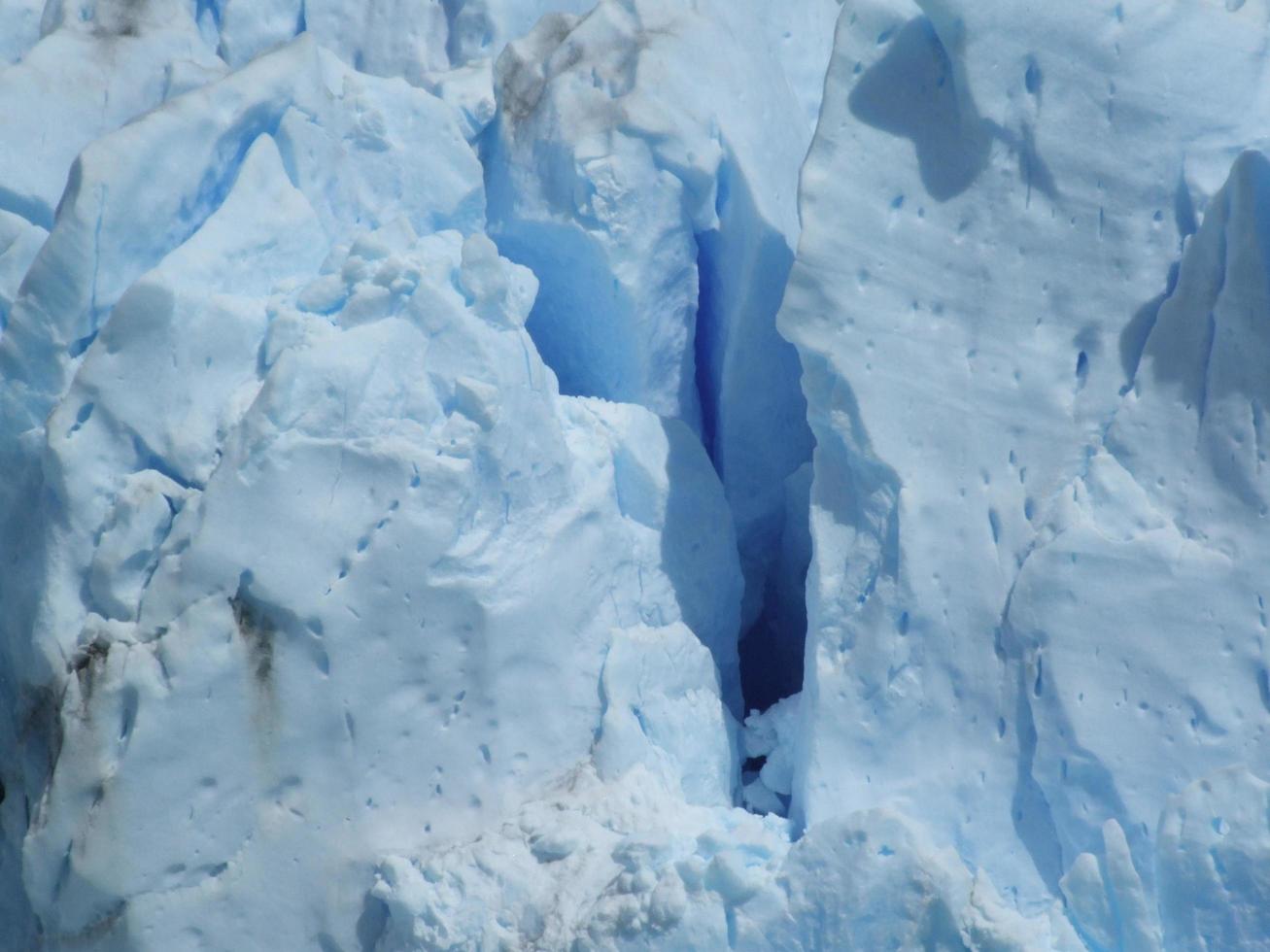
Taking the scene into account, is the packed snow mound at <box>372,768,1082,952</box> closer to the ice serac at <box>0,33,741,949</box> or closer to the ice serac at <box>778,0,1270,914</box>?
the ice serac at <box>0,33,741,949</box>

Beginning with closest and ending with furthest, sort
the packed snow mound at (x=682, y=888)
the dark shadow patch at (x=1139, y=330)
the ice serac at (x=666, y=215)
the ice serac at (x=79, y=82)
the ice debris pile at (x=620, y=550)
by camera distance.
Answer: the packed snow mound at (x=682, y=888) < the ice debris pile at (x=620, y=550) < the dark shadow patch at (x=1139, y=330) < the ice serac at (x=79, y=82) < the ice serac at (x=666, y=215)

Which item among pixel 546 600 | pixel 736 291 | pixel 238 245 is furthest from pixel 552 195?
pixel 546 600

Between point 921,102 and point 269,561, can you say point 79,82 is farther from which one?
point 921,102

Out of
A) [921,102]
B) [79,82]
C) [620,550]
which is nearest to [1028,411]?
[921,102]

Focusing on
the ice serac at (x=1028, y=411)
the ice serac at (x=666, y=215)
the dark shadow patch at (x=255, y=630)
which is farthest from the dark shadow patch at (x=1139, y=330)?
the dark shadow patch at (x=255, y=630)

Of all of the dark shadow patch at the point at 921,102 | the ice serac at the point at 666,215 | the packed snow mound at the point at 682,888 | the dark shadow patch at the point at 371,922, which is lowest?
the dark shadow patch at the point at 371,922

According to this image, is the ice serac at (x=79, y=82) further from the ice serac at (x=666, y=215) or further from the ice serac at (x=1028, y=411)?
the ice serac at (x=1028, y=411)

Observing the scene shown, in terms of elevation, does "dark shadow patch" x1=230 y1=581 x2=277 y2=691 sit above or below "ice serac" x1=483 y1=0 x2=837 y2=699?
below

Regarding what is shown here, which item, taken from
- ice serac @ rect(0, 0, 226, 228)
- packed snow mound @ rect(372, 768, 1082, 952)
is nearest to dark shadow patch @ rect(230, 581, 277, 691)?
packed snow mound @ rect(372, 768, 1082, 952)
